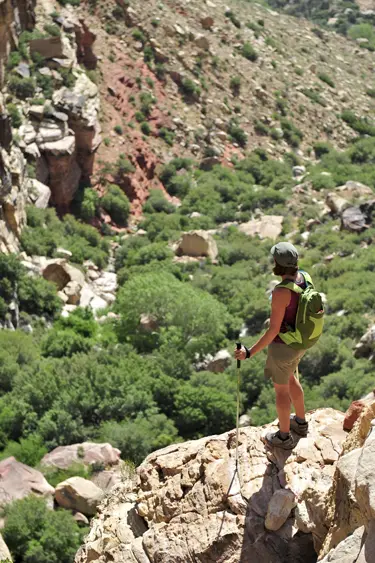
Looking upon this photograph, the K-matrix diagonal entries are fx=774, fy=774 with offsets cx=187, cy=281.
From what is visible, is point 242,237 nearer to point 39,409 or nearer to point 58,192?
point 58,192

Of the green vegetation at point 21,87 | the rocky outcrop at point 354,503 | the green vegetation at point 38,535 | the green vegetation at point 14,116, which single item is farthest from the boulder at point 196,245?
the rocky outcrop at point 354,503

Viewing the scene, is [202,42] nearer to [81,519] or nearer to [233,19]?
[233,19]

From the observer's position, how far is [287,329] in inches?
279

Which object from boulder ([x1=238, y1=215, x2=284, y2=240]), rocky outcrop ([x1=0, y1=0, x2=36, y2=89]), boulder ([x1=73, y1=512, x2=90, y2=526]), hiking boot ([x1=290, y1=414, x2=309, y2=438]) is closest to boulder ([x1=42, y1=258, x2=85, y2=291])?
rocky outcrop ([x1=0, y1=0, x2=36, y2=89])

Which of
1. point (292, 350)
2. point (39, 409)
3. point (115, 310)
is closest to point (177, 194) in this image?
point (115, 310)

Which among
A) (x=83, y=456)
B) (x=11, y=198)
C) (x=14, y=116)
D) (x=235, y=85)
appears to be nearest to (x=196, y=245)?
(x=11, y=198)

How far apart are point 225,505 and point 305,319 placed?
6.12ft

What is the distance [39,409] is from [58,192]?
16.5 m

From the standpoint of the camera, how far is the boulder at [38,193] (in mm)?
32406

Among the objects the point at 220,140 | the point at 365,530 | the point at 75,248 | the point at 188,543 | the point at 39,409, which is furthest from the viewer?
the point at 220,140

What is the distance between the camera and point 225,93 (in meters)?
48.3

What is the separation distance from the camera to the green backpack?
22.8 ft

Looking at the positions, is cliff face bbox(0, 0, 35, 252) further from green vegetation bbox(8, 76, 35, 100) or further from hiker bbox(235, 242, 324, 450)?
hiker bbox(235, 242, 324, 450)

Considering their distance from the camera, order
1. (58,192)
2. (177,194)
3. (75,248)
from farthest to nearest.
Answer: (177,194), (58,192), (75,248)
